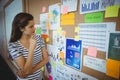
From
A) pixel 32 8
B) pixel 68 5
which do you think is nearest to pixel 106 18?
pixel 68 5

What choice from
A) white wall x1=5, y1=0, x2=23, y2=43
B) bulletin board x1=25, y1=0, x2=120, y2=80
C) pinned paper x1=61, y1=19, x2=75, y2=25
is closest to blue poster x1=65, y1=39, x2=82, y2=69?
bulletin board x1=25, y1=0, x2=120, y2=80

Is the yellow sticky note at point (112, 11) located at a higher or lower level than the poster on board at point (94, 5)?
lower

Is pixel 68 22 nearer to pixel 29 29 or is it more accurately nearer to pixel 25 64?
pixel 29 29

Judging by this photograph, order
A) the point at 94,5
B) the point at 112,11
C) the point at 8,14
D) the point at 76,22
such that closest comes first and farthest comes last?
the point at 112,11, the point at 94,5, the point at 76,22, the point at 8,14

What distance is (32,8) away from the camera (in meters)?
2.18

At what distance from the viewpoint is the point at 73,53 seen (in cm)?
129

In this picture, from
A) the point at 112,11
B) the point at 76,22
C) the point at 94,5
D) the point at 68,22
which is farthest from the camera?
the point at 68,22

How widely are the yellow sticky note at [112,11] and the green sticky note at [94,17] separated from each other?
0.06m

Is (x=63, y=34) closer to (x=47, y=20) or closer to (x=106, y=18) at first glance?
(x=47, y=20)

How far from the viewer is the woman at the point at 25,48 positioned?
1.33 m

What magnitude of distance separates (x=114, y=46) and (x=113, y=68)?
0.15 metres

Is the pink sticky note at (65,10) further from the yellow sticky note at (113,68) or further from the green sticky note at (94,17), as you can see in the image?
the yellow sticky note at (113,68)

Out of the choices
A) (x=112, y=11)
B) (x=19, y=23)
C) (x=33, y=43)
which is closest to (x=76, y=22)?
(x=112, y=11)

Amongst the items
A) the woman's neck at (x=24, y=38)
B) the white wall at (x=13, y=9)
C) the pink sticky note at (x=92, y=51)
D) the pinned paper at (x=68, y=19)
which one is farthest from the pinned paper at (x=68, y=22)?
the white wall at (x=13, y=9)
